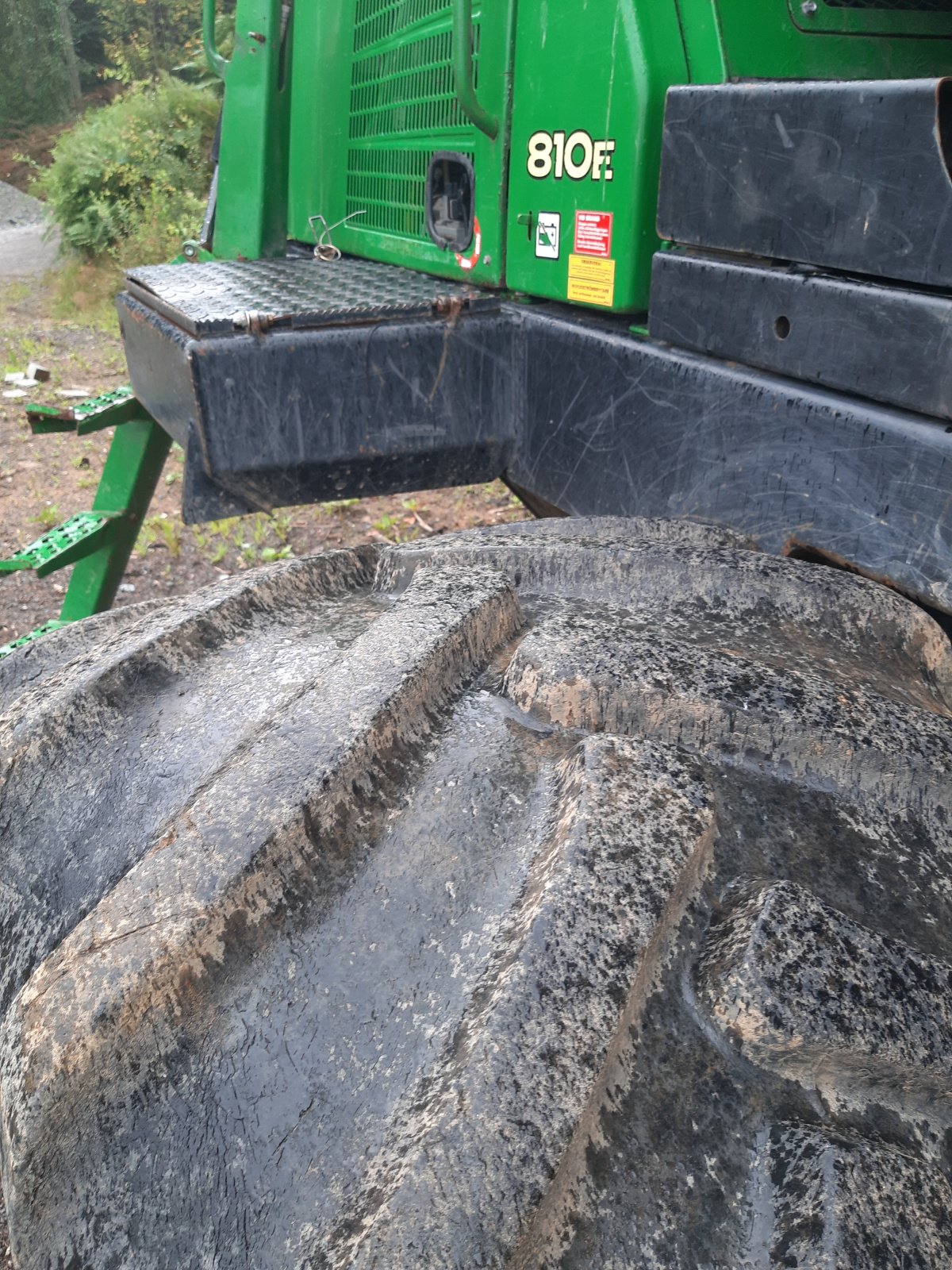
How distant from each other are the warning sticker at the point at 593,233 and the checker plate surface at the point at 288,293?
0.73 ft

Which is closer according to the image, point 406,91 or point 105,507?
point 406,91

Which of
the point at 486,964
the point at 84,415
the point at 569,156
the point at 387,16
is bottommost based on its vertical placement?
the point at 84,415

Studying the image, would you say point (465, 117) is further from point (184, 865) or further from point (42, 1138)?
point (42, 1138)

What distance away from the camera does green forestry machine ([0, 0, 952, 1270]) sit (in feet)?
2.40

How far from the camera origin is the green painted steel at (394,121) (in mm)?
1935

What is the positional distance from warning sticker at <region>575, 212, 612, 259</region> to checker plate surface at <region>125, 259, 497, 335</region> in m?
0.22

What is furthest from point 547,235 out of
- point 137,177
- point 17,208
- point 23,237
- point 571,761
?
point 17,208

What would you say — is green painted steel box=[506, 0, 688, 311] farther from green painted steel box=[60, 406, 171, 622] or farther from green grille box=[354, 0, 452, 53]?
green painted steel box=[60, 406, 171, 622]

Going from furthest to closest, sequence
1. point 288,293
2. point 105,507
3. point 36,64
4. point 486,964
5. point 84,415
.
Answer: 1. point 36,64
2. point 105,507
3. point 84,415
4. point 288,293
5. point 486,964

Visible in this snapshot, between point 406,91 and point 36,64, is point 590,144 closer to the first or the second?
point 406,91

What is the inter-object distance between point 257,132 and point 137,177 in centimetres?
934

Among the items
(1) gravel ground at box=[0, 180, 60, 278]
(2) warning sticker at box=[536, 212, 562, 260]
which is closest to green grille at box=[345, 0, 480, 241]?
(2) warning sticker at box=[536, 212, 562, 260]

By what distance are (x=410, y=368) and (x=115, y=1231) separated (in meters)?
1.40

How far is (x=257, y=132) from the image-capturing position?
9.28 ft
